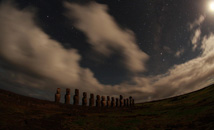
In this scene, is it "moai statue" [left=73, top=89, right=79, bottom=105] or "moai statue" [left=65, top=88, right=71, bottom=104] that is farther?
"moai statue" [left=73, top=89, right=79, bottom=105]

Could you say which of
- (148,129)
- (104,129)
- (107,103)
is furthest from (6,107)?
(107,103)

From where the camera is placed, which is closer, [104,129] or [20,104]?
[104,129]

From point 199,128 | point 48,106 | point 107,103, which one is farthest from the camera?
point 107,103

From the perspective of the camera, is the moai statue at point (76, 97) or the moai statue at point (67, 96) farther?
the moai statue at point (76, 97)

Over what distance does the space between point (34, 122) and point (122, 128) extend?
4.01 m

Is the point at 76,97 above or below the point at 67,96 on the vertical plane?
below

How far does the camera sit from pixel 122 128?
661 centimetres

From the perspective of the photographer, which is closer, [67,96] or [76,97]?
[67,96]

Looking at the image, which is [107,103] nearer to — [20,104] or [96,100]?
[96,100]

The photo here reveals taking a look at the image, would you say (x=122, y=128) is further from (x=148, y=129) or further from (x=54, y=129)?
(x=54, y=129)

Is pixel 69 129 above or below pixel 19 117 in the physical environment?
below

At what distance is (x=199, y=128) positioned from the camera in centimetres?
497

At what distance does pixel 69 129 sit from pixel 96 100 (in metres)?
18.0

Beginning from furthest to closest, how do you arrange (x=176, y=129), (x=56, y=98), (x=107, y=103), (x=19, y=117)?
1. (x=107, y=103)
2. (x=56, y=98)
3. (x=19, y=117)
4. (x=176, y=129)
